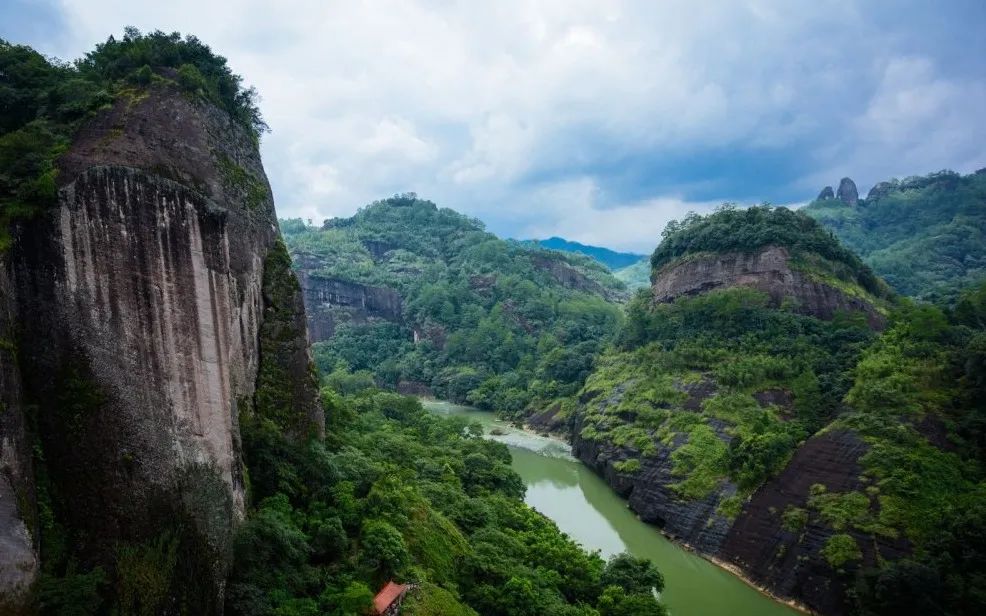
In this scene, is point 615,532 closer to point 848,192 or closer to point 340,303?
point 340,303

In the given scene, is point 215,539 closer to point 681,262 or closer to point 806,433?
point 806,433

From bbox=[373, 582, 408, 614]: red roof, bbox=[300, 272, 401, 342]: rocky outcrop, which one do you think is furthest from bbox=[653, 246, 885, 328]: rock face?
bbox=[300, 272, 401, 342]: rocky outcrop

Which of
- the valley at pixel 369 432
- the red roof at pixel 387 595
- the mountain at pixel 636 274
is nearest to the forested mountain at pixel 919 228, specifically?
the valley at pixel 369 432

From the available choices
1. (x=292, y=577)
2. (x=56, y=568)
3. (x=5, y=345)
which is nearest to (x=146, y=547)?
(x=56, y=568)

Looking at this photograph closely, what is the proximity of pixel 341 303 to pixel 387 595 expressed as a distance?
73057 millimetres

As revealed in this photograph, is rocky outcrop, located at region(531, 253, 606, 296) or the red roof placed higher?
rocky outcrop, located at region(531, 253, 606, 296)

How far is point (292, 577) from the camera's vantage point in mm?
11227

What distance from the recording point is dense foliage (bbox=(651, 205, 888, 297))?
41406mm

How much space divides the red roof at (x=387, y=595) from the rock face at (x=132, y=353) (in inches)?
115

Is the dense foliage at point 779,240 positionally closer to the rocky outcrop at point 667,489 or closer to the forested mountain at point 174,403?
the rocky outcrop at point 667,489

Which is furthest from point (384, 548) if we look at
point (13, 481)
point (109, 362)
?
point (13, 481)

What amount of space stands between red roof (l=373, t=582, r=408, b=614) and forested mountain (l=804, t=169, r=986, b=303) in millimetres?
49210

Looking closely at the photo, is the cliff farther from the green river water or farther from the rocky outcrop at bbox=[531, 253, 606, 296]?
the rocky outcrop at bbox=[531, 253, 606, 296]

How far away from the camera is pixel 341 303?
81875mm
